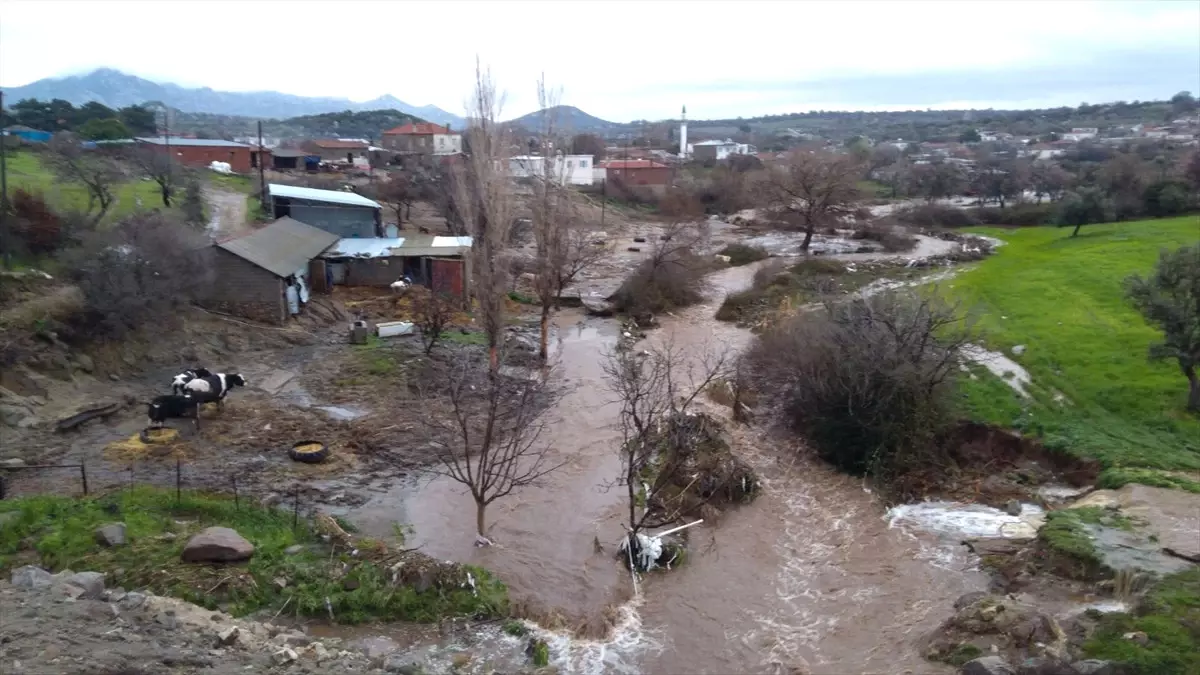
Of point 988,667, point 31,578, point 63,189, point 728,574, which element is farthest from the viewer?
point 63,189

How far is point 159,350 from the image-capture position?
18.0 metres

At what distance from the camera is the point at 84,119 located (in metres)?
54.8

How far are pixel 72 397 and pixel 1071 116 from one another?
668 feet

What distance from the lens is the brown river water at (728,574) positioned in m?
10.0

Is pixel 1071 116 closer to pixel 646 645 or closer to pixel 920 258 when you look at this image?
pixel 920 258

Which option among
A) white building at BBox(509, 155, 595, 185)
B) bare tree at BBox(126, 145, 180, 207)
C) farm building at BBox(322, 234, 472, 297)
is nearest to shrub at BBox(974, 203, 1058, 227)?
white building at BBox(509, 155, 595, 185)

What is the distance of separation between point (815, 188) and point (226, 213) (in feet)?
88.3

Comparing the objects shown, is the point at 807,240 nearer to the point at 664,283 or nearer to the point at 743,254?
the point at 743,254

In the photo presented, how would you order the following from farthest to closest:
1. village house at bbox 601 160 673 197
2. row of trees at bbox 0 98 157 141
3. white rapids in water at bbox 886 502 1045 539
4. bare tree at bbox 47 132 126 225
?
village house at bbox 601 160 673 197
row of trees at bbox 0 98 157 141
bare tree at bbox 47 132 126 225
white rapids in water at bbox 886 502 1045 539

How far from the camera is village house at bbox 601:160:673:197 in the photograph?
202 ft

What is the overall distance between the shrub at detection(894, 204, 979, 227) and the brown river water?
130 feet

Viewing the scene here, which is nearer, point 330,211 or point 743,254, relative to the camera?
point 330,211

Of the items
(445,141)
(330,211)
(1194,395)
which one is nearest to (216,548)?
(1194,395)

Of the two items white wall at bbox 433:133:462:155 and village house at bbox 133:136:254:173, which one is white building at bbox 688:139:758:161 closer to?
white wall at bbox 433:133:462:155
